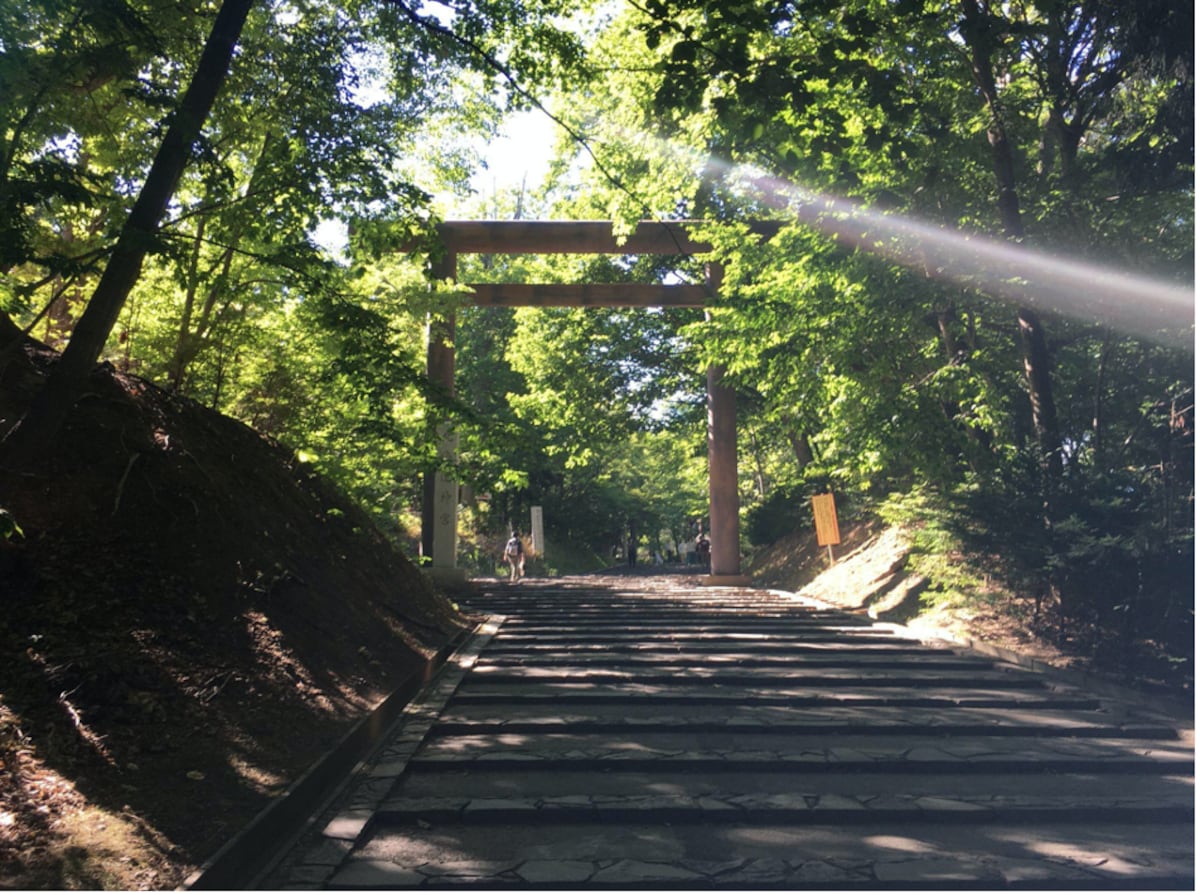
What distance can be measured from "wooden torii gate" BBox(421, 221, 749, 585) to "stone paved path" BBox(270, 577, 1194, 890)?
27.7 ft

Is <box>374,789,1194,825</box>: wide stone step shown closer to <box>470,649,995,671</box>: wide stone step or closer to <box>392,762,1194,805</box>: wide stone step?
<box>392,762,1194,805</box>: wide stone step

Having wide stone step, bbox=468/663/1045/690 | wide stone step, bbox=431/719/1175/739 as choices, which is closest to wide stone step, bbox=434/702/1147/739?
wide stone step, bbox=431/719/1175/739

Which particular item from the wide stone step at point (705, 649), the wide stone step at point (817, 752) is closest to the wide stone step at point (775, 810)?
the wide stone step at point (817, 752)

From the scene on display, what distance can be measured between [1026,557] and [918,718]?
124 inches

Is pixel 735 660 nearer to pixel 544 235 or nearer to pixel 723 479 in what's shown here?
pixel 544 235

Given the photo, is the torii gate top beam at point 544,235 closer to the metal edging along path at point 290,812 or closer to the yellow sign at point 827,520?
the yellow sign at point 827,520

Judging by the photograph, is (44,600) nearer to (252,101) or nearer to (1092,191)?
(252,101)

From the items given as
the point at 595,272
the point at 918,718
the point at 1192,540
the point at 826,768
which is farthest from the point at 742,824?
the point at 595,272

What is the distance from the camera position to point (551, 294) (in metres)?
20.0

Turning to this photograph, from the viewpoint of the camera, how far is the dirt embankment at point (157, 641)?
4.00 m

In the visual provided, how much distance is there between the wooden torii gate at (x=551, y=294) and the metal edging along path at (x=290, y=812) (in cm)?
1005

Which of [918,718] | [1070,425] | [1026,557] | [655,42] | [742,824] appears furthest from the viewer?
[1070,425]

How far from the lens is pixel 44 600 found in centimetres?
552

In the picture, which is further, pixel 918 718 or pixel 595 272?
pixel 595 272
